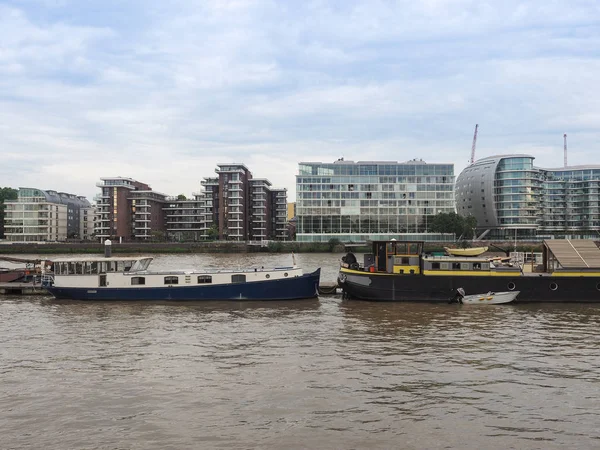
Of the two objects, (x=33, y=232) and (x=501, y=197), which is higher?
(x=501, y=197)

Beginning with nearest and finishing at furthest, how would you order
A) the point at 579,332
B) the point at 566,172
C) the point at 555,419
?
1. the point at 555,419
2. the point at 579,332
3. the point at 566,172


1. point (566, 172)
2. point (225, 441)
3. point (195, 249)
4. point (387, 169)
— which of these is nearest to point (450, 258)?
point (225, 441)

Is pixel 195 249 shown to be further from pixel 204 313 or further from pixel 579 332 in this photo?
pixel 579 332

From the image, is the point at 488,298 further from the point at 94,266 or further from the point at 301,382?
the point at 94,266

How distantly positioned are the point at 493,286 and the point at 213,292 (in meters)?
21.5

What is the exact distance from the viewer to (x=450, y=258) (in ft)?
129

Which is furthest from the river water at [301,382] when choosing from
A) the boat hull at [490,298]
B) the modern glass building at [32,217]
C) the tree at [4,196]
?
the tree at [4,196]

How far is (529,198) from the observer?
170250 mm

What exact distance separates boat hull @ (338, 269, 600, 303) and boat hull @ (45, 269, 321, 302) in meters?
5.94

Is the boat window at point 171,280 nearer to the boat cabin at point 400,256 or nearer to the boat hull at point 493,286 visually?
the boat hull at point 493,286

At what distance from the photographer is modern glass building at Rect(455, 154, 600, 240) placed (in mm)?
171500

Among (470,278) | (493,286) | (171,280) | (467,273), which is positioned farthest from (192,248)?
(493,286)

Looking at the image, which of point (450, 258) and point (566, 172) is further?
point (566, 172)

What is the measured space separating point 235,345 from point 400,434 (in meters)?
12.3
